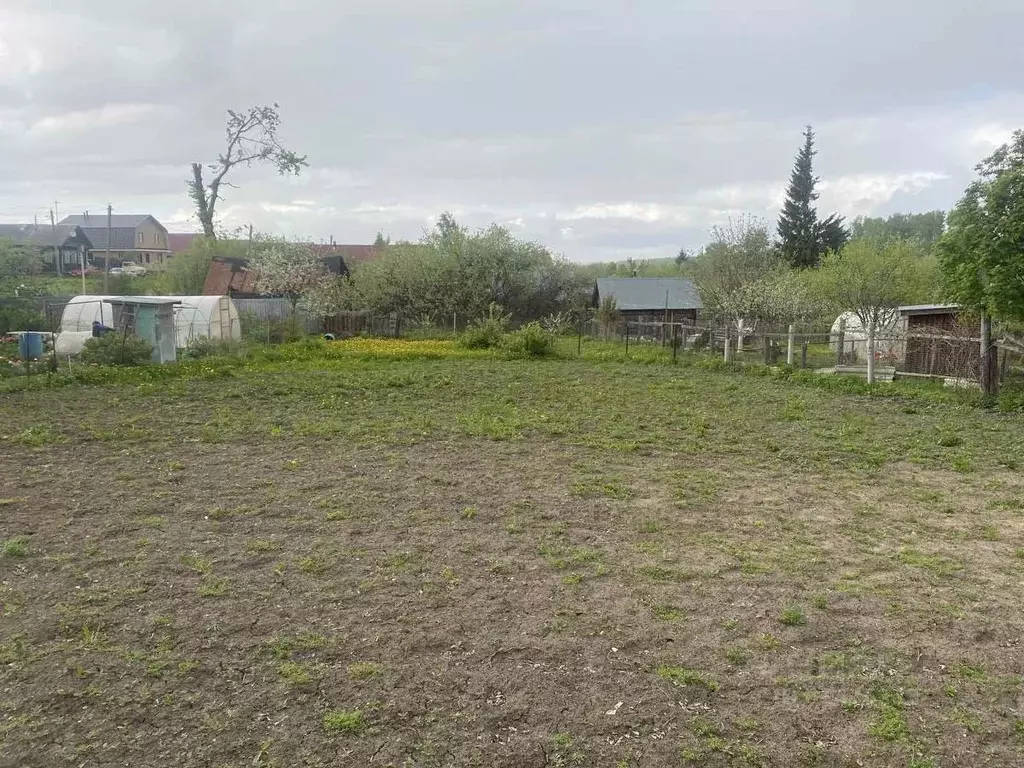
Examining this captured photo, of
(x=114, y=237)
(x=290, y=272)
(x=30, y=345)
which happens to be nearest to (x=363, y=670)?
(x=30, y=345)

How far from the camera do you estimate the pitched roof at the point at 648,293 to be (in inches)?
1514

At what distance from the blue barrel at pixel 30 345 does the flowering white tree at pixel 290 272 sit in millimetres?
11625

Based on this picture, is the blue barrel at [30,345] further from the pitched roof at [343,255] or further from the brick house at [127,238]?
the brick house at [127,238]

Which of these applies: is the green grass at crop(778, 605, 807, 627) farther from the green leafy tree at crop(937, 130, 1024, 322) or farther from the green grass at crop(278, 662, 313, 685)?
the green leafy tree at crop(937, 130, 1024, 322)

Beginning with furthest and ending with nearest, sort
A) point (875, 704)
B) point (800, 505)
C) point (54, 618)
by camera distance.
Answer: point (800, 505) < point (54, 618) < point (875, 704)

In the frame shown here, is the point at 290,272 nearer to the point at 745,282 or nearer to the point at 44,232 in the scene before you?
the point at 745,282

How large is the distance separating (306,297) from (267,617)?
2666 cm

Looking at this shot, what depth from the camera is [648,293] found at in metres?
39.9

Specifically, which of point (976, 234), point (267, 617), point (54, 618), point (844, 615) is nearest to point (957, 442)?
point (976, 234)

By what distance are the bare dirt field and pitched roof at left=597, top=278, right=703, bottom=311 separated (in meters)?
29.5

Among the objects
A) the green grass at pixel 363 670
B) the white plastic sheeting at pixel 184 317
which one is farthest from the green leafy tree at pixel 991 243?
the white plastic sheeting at pixel 184 317

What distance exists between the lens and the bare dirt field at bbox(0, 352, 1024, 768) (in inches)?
123

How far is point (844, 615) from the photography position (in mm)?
4301

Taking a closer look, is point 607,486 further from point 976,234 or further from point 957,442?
point 976,234
